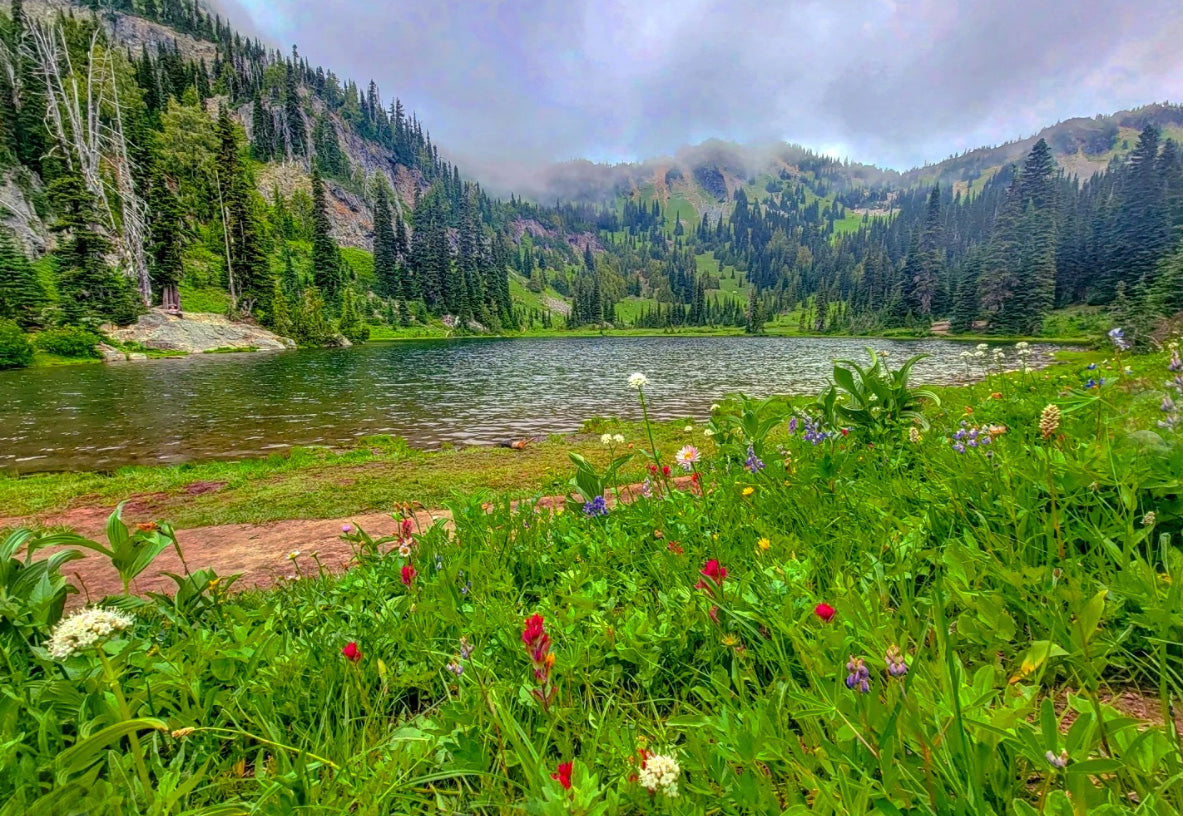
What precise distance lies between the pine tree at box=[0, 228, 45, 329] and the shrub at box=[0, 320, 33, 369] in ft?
36.9

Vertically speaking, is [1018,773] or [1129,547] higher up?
[1129,547]

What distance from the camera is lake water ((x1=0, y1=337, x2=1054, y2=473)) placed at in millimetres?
17859

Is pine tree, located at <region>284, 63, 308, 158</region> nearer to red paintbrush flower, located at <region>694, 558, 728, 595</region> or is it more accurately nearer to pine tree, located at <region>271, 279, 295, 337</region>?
pine tree, located at <region>271, 279, 295, 337</region>

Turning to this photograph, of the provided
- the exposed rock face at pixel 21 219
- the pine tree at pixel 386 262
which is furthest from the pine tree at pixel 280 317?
the pine tree at pixel 386 262

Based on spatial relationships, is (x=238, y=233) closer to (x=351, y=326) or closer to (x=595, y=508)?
(x=351, y=326)

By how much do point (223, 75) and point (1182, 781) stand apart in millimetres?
213438

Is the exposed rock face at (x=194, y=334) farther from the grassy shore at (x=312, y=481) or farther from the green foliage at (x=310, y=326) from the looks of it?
the grassy shore at (x=312, y=481)

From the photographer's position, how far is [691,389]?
33281 mm

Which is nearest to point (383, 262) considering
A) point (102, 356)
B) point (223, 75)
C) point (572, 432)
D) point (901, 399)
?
point (102, 356)

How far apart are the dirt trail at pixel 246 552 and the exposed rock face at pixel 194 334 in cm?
6532

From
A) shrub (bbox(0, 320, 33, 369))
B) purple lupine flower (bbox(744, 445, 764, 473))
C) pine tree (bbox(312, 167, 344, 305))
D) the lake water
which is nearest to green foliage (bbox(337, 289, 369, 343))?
pine tree (bbox(312, 167, 344, 305))

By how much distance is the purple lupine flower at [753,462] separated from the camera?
12.5 feet

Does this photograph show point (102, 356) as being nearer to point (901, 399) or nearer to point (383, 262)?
point (901, 399)

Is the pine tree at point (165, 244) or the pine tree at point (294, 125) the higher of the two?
the pine tree at point (294, 125)
